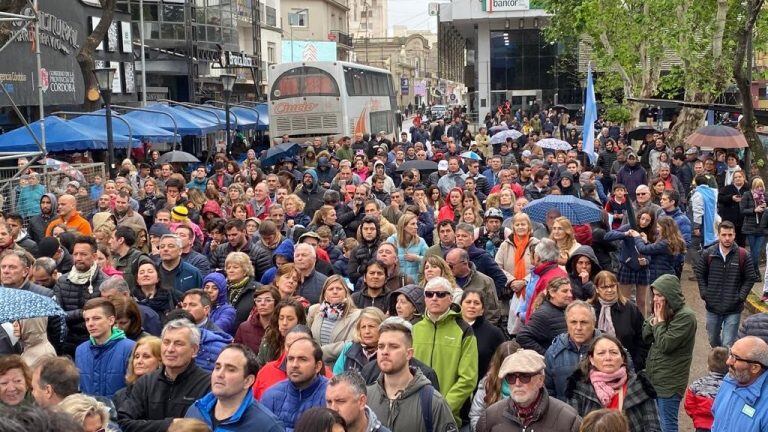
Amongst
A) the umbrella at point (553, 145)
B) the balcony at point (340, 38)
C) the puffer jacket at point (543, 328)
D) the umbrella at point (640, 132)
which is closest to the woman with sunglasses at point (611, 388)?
the puffer jacket at point (543, 328)

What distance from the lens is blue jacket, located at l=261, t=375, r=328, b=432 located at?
5.74 meters

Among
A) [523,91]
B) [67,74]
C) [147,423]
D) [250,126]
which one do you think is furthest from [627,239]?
[523,91]

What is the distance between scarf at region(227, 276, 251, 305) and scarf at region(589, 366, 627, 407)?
347 centimetres

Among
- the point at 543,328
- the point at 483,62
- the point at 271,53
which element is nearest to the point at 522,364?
the point at 543,328

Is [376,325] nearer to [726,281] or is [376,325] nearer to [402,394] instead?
[402,394]

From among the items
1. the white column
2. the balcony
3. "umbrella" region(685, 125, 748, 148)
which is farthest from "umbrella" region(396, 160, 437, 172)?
the balcony

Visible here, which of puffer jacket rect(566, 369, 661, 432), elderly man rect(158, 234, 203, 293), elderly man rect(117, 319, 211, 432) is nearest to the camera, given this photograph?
elderly man rect(117, 319, 211, 432)

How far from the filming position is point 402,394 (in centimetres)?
578

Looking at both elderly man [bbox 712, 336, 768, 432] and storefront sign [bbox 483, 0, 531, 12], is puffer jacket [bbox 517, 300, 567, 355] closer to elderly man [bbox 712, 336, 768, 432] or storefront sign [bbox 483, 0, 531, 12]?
elderly man [bbox 712, 336, 768, 432]

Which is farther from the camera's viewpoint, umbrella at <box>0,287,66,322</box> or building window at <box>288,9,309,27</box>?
building window at <box>288,9,309,27</box>

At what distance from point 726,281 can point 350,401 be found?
619cm

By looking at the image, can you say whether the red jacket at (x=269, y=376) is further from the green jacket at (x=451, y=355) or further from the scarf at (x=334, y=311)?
the scarf at (x=334, y=311)

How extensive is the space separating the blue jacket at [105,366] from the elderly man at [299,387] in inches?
46.3

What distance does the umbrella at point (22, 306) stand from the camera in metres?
6.31
